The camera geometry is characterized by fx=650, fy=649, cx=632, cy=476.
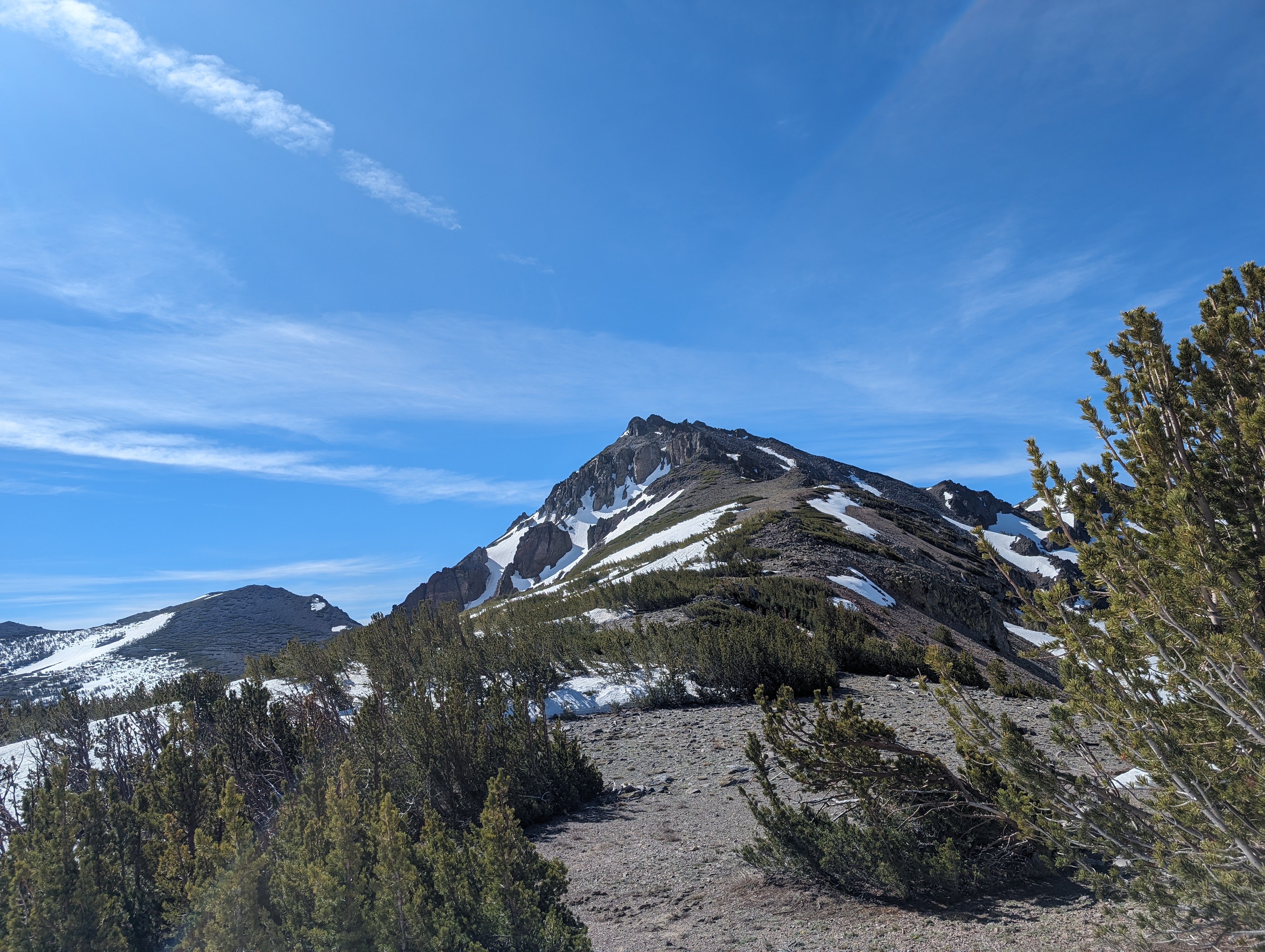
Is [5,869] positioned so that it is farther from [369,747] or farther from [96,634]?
[96,634]

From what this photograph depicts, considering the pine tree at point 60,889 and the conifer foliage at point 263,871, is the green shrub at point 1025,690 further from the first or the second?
the pine tree at point 60,889

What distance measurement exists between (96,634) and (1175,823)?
207ft

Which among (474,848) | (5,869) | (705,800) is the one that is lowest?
(705,800)

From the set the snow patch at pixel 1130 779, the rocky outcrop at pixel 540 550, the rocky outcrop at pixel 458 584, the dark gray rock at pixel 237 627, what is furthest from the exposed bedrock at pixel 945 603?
the rocky outcrop at pixel 458 584

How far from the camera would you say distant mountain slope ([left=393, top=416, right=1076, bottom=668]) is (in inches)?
779

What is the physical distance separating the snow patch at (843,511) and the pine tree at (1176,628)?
2455cm

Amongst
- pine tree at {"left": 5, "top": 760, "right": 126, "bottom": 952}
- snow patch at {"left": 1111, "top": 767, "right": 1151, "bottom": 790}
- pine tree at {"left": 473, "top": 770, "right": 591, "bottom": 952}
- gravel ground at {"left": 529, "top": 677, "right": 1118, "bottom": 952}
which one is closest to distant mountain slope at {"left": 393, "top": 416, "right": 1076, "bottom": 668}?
snow patch at {"left": 1111, "top": 767, "right": 1151, "bottom": 790}

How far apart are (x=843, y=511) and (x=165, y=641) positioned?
133ft

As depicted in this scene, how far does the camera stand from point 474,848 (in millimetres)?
3221

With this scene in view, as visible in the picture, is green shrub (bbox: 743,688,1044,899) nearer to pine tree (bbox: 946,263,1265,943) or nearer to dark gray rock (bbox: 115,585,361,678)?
pine tree (bbox: 946,263,1265,943)

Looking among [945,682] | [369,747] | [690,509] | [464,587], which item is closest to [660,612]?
[369,747]

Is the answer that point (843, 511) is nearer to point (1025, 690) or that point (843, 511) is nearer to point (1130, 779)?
point (1025, 690)

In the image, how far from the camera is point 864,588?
17.9 metres

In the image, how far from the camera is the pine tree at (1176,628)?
2268 mm
